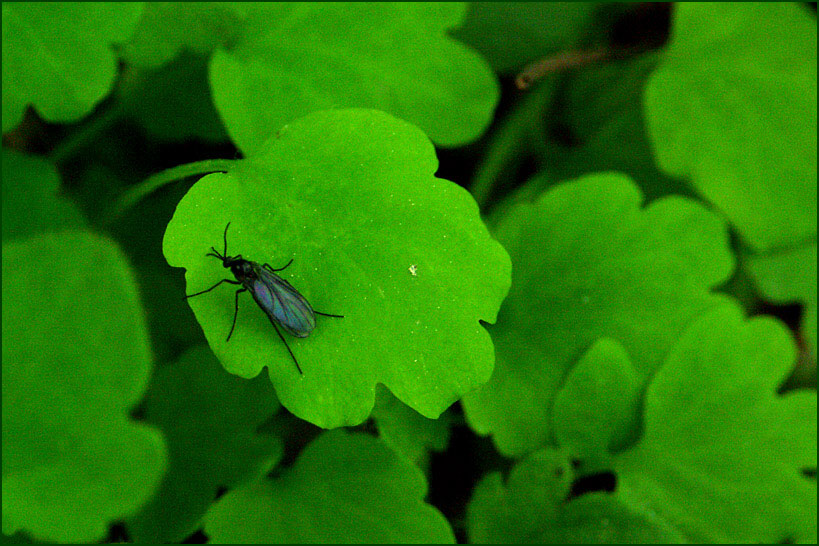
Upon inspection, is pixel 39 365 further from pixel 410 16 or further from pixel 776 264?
pixel 776 264

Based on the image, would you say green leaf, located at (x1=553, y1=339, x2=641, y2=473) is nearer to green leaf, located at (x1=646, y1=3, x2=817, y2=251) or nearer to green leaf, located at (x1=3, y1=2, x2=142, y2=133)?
green leaf, located at (x1=646, y1=3, x2=817, y2=251)

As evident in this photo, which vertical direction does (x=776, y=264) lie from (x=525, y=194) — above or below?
below

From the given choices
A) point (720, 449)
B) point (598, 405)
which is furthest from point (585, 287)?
point (720, 449)

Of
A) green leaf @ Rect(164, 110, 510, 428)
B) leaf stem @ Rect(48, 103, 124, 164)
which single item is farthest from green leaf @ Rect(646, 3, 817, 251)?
leaf stem @ Rect(48, 103, 124, 164)

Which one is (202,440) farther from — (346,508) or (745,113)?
(745,113)

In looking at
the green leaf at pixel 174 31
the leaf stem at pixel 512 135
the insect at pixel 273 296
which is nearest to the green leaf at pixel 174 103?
the green leaf at pixel 174 31

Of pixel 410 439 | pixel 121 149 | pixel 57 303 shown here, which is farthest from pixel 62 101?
pixel 410 439
